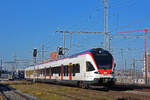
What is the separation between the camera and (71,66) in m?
31.8

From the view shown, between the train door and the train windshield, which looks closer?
the train windshield

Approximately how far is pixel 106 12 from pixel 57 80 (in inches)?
458

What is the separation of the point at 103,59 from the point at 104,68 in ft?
3.08

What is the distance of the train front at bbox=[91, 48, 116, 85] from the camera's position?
25406mm

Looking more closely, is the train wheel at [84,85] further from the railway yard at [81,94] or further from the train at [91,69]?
the railway yard at [81,94]

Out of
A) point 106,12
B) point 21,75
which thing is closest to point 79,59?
point 106,12

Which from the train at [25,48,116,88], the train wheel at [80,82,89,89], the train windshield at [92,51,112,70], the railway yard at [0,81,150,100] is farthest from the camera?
the train wheel at [80,82,89,89]

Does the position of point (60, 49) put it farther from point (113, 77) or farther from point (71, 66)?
point (113, 77)

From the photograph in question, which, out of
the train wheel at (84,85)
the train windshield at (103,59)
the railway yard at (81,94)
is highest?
the train windshield at (103,59)

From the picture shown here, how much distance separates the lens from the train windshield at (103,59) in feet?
84.5

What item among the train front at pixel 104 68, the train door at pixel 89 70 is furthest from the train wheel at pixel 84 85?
the train front at pixel 104 68

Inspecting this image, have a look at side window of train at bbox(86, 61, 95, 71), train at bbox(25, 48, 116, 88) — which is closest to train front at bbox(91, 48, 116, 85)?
train at bbox(25, 48, 116, 88)

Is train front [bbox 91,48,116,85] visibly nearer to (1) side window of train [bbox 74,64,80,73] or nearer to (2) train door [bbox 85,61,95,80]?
(2) train door [bbox 85,61,95,80]

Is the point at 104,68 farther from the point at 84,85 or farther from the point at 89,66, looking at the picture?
the point at 84,85
